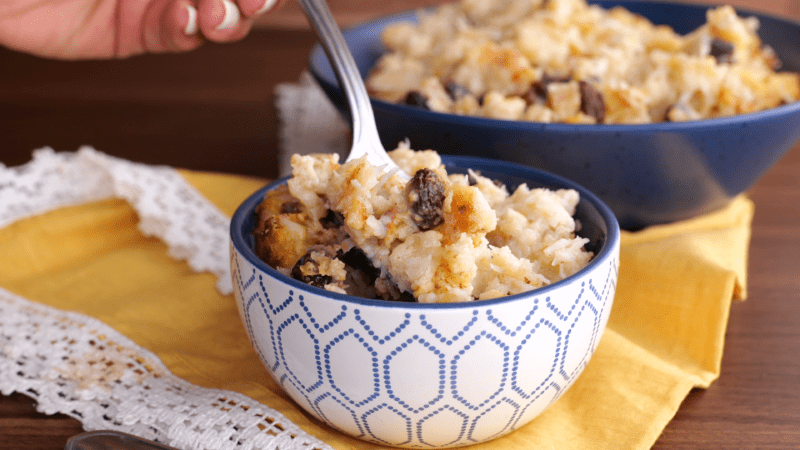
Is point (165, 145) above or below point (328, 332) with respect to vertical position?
below

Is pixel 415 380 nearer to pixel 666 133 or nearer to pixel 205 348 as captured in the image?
pixel 205 348

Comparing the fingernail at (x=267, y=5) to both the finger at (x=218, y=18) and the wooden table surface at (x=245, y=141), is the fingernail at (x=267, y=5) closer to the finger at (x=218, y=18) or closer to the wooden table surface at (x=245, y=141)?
the finger at (x=218, y=18)

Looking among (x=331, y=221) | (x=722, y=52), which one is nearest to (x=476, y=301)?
(x=331, y=221)

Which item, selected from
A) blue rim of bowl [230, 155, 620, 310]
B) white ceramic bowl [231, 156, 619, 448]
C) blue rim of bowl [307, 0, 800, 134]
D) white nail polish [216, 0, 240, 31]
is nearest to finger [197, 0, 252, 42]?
white nail polish [216, 0, 240, 31]

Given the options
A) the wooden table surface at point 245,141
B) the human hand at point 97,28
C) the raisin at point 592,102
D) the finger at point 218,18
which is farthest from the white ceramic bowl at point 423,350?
the human hand at point 97,28

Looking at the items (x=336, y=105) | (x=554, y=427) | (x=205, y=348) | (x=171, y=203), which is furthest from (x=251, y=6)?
(x=554, y=427)

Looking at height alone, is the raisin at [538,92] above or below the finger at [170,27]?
below
